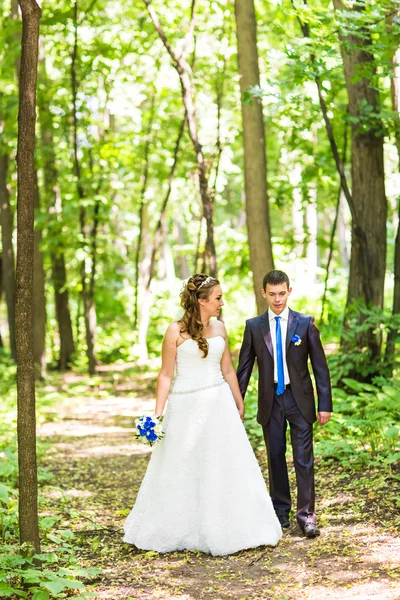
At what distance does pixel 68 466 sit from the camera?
29.9 feet

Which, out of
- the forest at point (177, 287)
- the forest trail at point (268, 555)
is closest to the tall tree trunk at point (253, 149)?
the forest at point (177, 287)

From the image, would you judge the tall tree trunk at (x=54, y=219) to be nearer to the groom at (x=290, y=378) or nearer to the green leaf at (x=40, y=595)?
the groom at (x=290, y=378)

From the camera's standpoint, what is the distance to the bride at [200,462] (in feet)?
17.7

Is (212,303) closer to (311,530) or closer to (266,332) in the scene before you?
(266,332)

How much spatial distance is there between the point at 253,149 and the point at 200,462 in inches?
245

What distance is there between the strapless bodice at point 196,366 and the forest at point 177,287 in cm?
124

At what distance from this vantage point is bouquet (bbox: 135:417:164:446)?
541 centimetres

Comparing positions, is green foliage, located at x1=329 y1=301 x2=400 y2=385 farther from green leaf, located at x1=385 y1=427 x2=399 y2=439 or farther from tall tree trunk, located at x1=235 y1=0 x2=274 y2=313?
green leaf, located at x1=385 y1=427 x2=399 y2=439

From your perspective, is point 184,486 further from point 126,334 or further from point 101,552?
point 126,334

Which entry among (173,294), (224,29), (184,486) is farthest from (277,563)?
(173,294)

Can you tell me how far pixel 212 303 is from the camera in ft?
18.4

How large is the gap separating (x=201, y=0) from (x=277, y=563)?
46.9 feet

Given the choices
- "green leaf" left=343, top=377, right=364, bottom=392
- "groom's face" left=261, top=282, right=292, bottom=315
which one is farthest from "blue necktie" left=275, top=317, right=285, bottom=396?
"green leaf" left=343, top=377, right=364, bottom=392

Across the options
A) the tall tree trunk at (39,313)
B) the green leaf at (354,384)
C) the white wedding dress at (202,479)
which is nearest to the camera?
the white wedding dress at (202,479)
